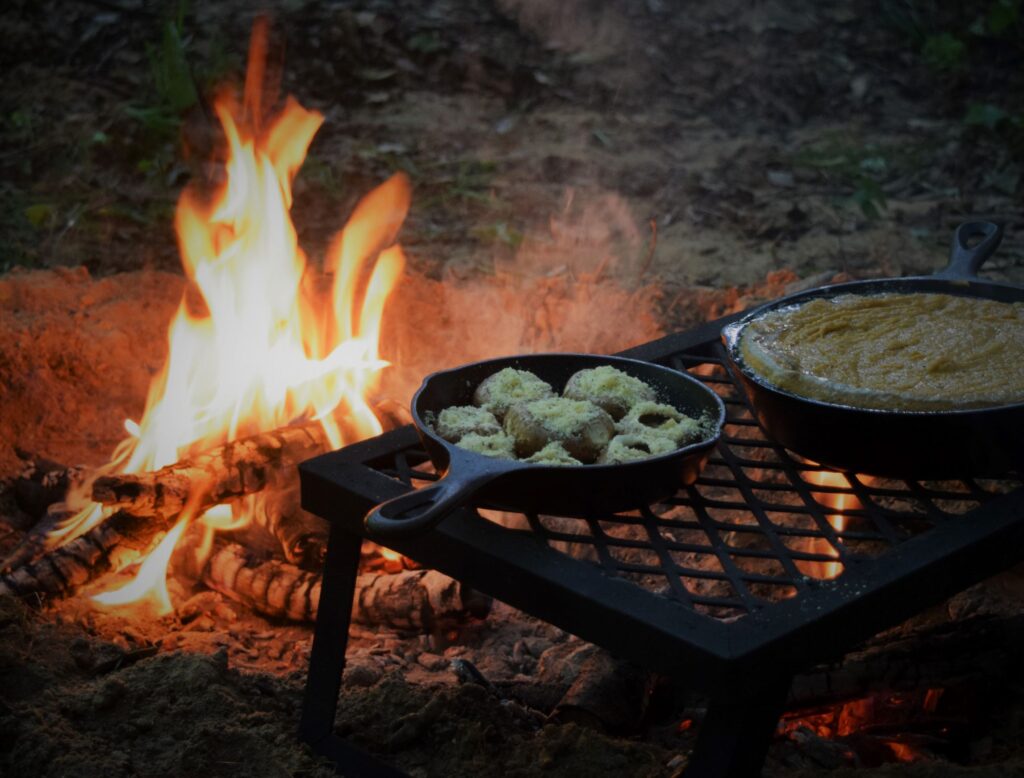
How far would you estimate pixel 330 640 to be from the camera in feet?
7.42

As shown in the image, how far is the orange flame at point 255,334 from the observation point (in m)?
3.29

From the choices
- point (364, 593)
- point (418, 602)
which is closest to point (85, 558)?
point (364, 593)

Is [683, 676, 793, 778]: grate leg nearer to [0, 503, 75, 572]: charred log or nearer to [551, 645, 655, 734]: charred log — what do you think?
[551, 645, 655, 734]: charred log

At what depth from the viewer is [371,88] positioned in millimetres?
6598

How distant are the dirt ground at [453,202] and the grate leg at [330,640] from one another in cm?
7

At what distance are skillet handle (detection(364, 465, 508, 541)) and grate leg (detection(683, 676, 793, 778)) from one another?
1.61 feet

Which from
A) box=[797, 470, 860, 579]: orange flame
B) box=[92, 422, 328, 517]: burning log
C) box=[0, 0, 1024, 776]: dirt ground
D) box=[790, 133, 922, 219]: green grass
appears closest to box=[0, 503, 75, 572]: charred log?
box=[0, 0, 1024, 776]: dirt ground

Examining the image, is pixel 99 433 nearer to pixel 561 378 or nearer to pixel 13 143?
pixel 561 378

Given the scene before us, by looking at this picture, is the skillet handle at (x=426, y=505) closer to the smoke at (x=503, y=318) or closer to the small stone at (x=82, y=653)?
the small stone at (x=82, y=653)

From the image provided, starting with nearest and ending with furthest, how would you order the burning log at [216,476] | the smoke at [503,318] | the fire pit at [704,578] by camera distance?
the fire pit at [704,578] → the burning log at [216,476] → the smoke at [503,318]

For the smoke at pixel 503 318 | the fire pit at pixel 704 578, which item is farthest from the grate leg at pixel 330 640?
the smoke at pixel 503 318

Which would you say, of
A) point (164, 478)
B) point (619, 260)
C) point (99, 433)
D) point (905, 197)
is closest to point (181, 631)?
point (164, 478)

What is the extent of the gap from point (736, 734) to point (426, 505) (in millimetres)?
588

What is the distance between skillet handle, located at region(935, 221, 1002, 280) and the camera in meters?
2.70
